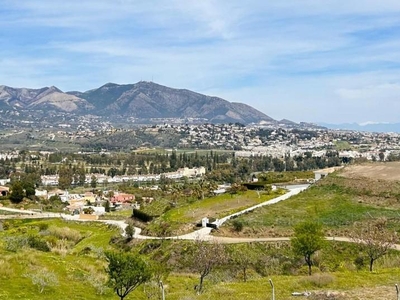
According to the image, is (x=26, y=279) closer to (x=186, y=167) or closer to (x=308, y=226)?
(x=308, y=226)

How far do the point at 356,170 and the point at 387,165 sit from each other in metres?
6.06

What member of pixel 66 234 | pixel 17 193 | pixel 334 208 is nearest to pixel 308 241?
pixel 334 208

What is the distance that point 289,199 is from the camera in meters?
52.4

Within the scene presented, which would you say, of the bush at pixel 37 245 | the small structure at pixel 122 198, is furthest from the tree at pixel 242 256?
the small structure at pixel 122 198

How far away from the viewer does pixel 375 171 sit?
60.5 meters

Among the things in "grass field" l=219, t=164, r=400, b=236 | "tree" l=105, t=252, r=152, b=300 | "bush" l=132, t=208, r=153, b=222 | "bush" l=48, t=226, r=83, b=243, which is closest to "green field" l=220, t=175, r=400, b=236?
"grass field" l=219, t=164, r=400, b=236

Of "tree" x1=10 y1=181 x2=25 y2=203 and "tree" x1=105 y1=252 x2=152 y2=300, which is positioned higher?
"tree" x1=105 y1=252 x2=152 y2=300

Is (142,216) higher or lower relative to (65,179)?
higher

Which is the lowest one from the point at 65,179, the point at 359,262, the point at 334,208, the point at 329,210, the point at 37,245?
the point at 65,179

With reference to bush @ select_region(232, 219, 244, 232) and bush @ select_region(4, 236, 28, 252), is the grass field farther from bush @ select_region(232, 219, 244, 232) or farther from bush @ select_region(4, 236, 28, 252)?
bush @ select_region(4, 236, 28, 252)

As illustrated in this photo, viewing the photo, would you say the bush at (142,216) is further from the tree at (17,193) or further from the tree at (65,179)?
the tree at (65,179)

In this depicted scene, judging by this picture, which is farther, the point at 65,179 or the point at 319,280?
the point at 65,179

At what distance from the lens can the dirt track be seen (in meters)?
56.6

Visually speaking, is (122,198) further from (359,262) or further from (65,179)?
(359,262)
